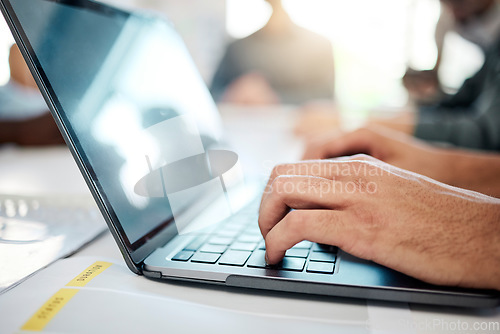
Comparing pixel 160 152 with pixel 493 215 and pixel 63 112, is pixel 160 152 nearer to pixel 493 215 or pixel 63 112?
pixel 63 112

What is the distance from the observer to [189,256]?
37cm

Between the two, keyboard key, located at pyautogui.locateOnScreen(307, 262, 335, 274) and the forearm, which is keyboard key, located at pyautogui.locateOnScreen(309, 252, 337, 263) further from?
the forearm

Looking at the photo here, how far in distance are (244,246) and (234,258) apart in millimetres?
32

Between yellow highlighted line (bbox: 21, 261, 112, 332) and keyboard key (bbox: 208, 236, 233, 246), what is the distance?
0.11 metres

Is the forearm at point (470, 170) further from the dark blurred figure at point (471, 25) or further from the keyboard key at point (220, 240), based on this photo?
the dark blurred figure at point (471, 25)

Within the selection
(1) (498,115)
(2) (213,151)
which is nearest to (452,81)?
(1) (498,115)

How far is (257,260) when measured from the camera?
36 centimetres

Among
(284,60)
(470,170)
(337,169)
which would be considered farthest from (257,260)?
(284,60)

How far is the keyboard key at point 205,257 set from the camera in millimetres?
362

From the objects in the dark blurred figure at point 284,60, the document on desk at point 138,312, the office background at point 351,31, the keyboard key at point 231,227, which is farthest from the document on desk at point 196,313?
the office background at point 351,31

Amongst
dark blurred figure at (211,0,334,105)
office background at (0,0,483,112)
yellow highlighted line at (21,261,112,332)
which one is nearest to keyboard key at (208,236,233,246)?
→ yellow highlighted line at (21,261,112,332)

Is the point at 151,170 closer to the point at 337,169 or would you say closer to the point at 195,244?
the point at 195,244

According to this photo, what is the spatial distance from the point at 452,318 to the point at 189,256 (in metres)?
0.23

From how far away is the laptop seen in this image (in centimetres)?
33
